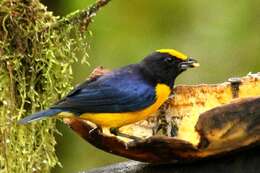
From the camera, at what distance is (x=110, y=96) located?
3.77m

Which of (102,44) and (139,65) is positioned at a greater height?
(102,44)

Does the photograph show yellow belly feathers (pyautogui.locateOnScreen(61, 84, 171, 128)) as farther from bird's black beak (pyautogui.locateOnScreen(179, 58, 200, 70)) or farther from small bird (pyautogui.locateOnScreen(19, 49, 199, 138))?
bird's black beak (pyautogui.locateOnScreen(179, 58, 200, 70))

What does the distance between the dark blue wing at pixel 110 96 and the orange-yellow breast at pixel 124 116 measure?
2 cm

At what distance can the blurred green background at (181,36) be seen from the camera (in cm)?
633

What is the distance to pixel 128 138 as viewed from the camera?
129 inches

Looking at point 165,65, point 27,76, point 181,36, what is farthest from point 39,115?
point 181,36

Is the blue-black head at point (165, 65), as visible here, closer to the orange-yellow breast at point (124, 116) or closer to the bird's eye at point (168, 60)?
the bird's eye at point (168, 60)

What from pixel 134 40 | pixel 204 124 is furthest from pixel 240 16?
pixel 204 124

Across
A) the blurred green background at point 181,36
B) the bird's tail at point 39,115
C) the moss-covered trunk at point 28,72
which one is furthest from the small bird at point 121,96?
the blurred green background at point 181,36

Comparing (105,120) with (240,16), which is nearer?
(105,120)

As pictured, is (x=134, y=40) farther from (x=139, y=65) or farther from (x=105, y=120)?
(x=105, y=120)

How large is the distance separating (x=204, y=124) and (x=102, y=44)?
396 cm

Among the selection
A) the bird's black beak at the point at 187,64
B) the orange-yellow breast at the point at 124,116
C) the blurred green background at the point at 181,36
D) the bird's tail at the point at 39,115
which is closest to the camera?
the bird's tail at the point at 39,115

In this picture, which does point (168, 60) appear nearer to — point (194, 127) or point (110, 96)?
point (110, 96)
